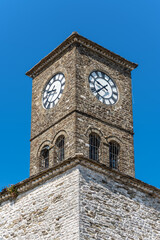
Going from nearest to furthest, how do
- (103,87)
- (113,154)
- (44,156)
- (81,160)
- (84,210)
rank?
(84,210), (81,160), (113,154), (44,156), (103,87)

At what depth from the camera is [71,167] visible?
918 inches

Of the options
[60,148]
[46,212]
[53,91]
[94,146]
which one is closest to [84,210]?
[46,212]

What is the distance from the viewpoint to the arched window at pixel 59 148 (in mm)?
25891

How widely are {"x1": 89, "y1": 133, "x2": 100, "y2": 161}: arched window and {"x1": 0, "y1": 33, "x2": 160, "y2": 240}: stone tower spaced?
0.05 metres

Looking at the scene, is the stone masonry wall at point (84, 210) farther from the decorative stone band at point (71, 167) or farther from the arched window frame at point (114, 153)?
the arched window frame at point (114, 153)

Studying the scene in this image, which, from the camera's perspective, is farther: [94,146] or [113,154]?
[113,154]

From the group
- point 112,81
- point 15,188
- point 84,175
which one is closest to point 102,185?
point 84,175

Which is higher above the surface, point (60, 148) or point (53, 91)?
point (53, 91)

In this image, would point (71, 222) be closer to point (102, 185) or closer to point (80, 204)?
point (80, 204)

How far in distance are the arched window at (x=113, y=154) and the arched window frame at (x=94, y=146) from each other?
802 millimetres

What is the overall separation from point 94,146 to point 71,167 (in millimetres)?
2699

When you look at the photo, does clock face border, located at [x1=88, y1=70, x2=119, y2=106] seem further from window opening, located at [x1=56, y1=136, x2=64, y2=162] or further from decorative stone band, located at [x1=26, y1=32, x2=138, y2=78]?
window opening, located at [x1=56, y1=136, x2=64, y2=162]

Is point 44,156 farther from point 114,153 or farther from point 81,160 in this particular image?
point 81,160

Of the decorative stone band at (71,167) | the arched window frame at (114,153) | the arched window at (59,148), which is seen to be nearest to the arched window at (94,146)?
the arched window frame at (114,153)
